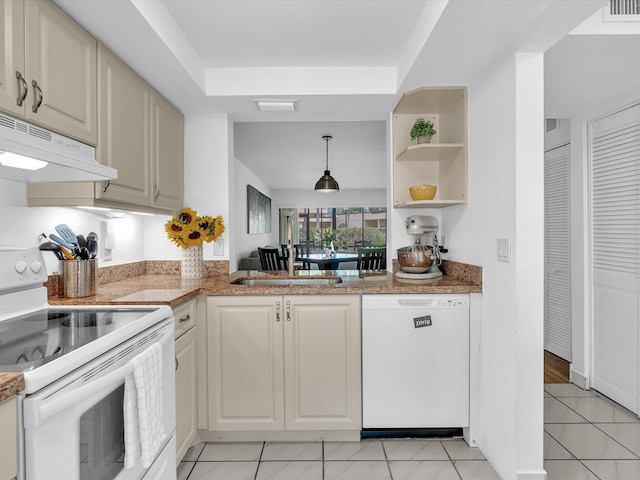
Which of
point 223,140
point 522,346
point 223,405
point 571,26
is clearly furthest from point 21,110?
point 522,346

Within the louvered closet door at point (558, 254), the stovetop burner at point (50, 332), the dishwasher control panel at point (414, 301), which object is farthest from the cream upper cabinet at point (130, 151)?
the louvered closet door at point (558, 254)

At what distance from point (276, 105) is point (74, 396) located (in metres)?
2.09

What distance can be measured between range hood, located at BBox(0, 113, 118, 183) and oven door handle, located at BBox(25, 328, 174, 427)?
702 mm

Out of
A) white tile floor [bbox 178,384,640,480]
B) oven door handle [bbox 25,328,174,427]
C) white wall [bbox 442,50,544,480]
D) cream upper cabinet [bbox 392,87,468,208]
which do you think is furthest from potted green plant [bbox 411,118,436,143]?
oven door handle [bbox 25,328,174,427]

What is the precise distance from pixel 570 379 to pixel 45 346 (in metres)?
3.49

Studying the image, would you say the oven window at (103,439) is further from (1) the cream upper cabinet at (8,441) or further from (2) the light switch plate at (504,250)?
(2) the light switch plate at (504,250)

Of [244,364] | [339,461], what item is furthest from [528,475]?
[244,364]

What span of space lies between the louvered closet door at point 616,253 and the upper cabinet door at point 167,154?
2989 millimetres

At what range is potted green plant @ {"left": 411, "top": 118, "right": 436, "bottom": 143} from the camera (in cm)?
254

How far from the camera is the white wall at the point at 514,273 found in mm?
1790

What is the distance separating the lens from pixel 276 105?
8.45ft

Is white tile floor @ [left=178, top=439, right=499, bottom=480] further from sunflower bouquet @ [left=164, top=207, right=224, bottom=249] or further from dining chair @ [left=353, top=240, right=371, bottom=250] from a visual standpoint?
dining chair @ [left=353, top=240, right=371, bottom=250]

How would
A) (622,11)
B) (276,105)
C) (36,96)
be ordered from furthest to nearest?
(276,105) → (622,11) → (36,96)

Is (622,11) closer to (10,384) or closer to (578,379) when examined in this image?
(578,379)
